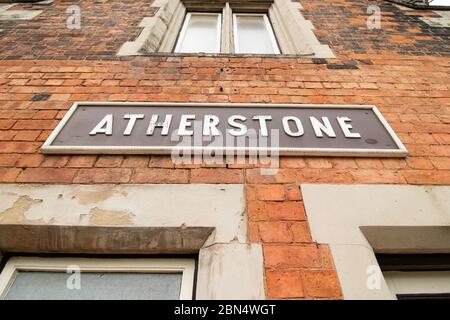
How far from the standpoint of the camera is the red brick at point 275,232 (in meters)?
1.51

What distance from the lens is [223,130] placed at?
2049mm

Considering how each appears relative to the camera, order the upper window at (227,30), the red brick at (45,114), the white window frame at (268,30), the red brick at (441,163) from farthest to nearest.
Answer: the white window frame at (268,30) → the upper window at (227,30) → the red brick at (45,114) → the red brick at (441,163)

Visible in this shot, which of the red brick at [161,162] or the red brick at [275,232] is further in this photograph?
the red brick at [161,162]

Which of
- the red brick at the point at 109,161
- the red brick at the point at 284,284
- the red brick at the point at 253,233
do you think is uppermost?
the red brick at the point at 109,161

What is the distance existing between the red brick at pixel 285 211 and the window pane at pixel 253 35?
2.24m

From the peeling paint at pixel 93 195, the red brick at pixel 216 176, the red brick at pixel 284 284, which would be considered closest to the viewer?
the red brick at pixel 284 284

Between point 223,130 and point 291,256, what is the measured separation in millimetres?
945

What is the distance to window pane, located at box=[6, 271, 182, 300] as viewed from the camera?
1.48 metres

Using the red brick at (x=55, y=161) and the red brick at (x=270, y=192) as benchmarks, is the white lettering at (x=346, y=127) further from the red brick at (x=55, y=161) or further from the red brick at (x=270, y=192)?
the red brick at (x=55, y=161)

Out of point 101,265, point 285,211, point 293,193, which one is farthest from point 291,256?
point 101,265

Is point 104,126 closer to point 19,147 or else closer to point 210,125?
point 19,147

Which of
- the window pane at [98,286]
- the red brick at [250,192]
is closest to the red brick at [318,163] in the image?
the red brick at [250,192]

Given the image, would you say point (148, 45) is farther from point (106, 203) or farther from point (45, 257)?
point (45, 257)
